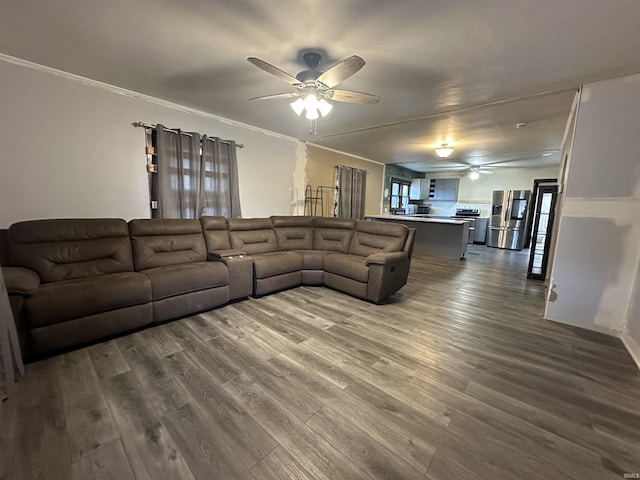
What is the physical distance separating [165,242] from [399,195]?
7577 mm

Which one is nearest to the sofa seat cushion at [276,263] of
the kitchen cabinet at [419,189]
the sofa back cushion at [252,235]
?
the sofa back cushion at [252,235]

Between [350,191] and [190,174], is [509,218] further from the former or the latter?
[190,174]

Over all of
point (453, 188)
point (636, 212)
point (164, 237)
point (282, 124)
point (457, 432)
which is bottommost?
point (457, 432)

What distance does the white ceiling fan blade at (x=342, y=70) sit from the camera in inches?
69.7

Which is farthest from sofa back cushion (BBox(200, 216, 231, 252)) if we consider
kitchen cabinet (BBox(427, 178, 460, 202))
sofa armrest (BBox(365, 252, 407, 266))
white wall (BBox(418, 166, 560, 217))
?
white wall (BBox(418, 166, 560, 217))

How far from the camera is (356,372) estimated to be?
1924mm

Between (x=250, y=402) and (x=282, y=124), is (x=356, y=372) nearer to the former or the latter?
(x=250, y=402)

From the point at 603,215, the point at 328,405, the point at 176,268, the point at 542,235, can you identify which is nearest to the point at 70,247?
the point at 176,268

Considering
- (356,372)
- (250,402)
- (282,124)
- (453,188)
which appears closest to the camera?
Answer: (250,402)

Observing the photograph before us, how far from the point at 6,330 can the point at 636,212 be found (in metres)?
5.22

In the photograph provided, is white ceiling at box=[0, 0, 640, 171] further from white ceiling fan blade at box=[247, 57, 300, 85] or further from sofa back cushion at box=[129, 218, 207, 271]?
sofa back cushion at box=[129, 218, 207, 271]

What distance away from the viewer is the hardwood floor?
4.06ft

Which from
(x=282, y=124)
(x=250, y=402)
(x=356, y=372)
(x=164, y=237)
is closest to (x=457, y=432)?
(x=356, y=372)

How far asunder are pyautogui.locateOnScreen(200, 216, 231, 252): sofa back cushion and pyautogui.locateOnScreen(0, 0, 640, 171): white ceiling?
1574 millimetres
